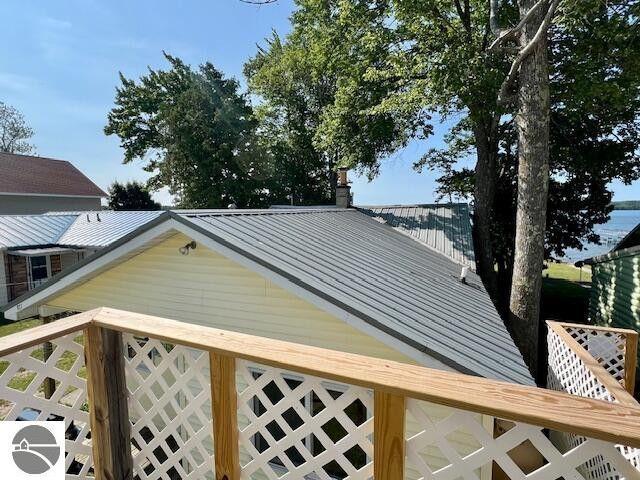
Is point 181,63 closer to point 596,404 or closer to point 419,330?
point 419,330

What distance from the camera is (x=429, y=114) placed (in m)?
13.9

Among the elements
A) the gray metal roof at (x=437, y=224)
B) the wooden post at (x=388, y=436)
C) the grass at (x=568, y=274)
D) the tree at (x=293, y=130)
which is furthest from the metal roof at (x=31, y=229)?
the grass at (x=568, y=274)

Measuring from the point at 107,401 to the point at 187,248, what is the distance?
11.7ft

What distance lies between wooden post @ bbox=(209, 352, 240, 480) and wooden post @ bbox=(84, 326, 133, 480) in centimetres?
66

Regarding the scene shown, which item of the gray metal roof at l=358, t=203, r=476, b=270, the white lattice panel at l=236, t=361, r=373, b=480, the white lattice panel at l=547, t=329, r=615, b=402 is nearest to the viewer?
the white lattice panel at l=236, t=361, r=373, b=480

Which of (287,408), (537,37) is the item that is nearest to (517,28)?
(537,37)

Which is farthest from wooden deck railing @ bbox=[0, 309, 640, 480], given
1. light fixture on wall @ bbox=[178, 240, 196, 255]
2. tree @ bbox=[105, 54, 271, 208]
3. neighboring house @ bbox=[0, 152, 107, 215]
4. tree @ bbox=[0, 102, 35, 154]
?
tree @ bbox=[0, 102, 35, 154]

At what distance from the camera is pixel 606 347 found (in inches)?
212

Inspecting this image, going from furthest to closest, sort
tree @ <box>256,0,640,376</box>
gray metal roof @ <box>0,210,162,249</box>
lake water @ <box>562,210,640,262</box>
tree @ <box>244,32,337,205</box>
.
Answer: tree @ <box>244,32,337,205</box>
gray metal roof @ <box>0,210,162,249</box>
lake water @ <box>562,210,640,262</box>
tree @ <box>256,0,640,376</box>

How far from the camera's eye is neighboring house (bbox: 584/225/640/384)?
9375 mm

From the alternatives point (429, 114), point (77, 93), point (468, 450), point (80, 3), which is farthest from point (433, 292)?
point (77, 93)

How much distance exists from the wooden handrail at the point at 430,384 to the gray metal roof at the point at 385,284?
103 inches

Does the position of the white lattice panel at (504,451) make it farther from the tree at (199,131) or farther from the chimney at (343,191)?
the tree at (199,131)

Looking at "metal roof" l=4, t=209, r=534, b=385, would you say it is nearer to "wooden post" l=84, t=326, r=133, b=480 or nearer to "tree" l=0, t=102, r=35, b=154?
"wooden post" l=84, t=326, r=133, b=480
